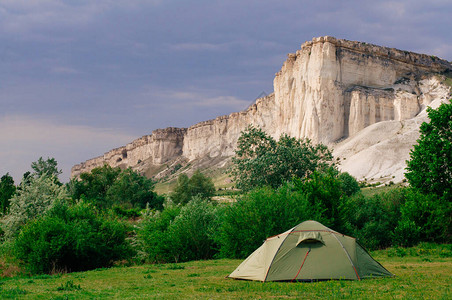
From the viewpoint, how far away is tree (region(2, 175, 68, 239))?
96.1ft

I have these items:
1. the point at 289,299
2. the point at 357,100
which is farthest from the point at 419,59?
the point at 289,299

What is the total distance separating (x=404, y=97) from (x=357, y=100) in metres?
9.10

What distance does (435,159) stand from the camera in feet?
82.5

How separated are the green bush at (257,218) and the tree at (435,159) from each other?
26.9ft

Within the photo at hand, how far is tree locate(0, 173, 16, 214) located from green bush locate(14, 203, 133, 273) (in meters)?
32.6

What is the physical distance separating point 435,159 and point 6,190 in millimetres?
55780

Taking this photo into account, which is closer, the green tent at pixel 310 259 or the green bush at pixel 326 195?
the green tent at pixel 310 259

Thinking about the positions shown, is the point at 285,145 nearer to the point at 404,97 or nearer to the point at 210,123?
the point at 404,97

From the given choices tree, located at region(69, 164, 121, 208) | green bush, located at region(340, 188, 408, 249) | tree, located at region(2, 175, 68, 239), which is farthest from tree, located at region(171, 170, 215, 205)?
green bush, located at region(340, 188, 408, 249)

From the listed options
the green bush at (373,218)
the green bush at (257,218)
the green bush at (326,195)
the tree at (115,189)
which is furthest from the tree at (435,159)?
the tree at (115,189)

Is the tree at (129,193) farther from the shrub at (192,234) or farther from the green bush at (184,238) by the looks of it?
the shrub at (192,234)

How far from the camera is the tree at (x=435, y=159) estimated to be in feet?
83.6

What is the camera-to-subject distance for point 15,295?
1111cm

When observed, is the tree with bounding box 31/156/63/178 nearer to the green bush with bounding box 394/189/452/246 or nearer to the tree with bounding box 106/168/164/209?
the tree with bounding box 106/168/164/209
